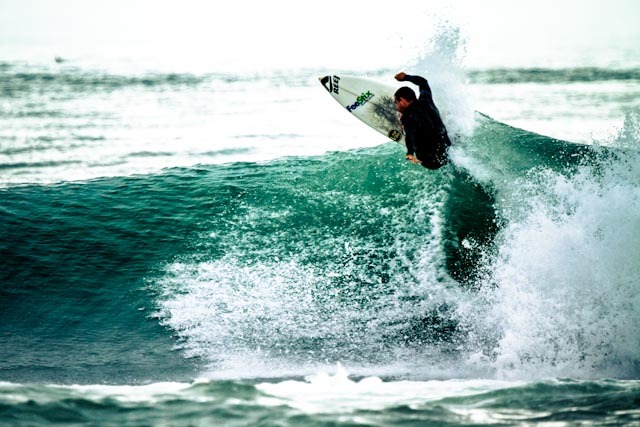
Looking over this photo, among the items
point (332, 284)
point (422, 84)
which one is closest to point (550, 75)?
point (422, 84)

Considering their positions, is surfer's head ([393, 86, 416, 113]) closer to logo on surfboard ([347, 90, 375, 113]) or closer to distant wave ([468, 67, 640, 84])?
logo on surfboard ([347, 90, 375, 113])

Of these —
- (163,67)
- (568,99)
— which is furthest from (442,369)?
(163,67)

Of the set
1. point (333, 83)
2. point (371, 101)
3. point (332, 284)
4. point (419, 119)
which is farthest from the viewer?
point (333, 83)

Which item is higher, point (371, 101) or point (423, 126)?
point (371, 101)

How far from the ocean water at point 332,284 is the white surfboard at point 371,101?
891mm

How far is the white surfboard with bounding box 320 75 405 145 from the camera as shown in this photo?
10.1m

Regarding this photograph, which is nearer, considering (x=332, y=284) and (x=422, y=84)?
(x=332, y=284)

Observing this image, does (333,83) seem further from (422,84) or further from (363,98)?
(422,84)

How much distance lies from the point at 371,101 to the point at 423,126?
6.59 feet

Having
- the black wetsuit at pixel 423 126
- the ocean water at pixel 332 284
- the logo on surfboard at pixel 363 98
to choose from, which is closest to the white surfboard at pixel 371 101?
the logo on surfboard at pixel 363 98

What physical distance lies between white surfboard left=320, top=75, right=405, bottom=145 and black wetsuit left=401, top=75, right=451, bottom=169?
1348mm

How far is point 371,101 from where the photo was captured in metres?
10.3

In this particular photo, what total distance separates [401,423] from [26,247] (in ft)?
23.6

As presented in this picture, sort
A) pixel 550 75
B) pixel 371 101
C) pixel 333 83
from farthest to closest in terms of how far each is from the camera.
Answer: pixel 550 75 < pixel 333 83 < pixel 371 101
